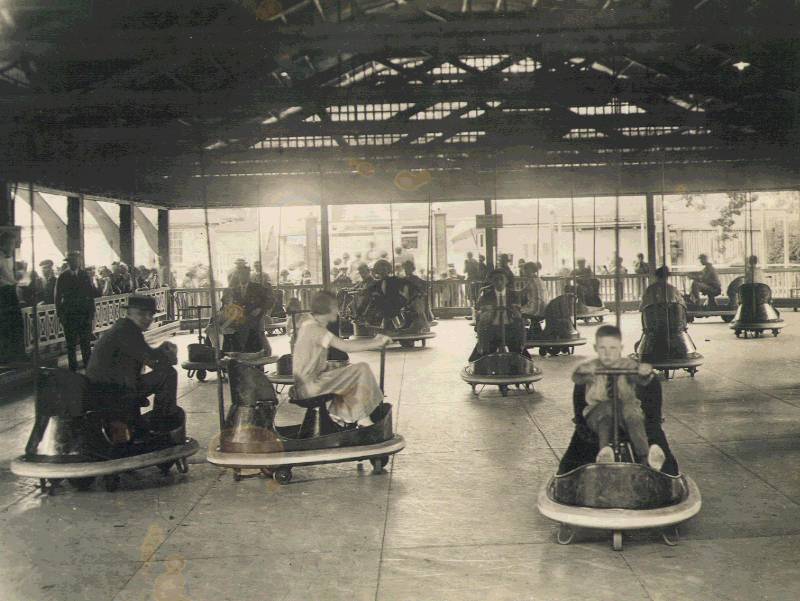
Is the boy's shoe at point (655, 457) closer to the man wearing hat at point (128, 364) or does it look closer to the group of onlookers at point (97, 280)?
the man wearing hat at point (128, 364)

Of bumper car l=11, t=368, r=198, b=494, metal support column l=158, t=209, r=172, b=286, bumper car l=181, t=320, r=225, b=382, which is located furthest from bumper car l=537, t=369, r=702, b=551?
metal support column l=158, t=209, r=172, b=286

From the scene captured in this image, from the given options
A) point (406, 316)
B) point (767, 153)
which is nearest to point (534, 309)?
point (406, 316)

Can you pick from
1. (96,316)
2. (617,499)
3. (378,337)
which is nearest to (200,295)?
(96,316)

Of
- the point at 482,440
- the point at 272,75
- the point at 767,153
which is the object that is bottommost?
the point at 482,440

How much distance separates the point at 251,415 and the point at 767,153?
7.38m

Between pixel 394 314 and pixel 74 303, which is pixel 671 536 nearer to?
pixel 74 303

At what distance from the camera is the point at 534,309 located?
12.1 meters

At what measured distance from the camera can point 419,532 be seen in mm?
4402

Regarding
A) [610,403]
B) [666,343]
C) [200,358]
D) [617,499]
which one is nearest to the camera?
[617,499]

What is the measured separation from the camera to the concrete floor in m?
3.66

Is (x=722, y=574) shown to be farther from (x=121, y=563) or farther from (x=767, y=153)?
(x=767, y=153)

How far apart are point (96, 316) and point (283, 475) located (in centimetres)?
885

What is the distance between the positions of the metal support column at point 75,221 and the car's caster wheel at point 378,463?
30.7ft

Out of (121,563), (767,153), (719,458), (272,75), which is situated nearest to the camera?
(121,563)
